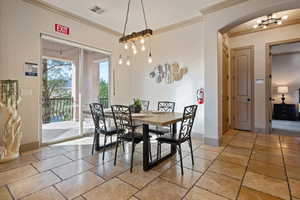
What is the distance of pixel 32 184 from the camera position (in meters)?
1.94

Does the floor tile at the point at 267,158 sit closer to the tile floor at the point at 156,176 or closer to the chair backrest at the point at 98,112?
the tile floor at the point at 156,176

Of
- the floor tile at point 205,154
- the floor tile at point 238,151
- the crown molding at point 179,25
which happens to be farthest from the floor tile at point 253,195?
the crown molding at point 179,25

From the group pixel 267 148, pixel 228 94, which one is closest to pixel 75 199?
pixel 267 148

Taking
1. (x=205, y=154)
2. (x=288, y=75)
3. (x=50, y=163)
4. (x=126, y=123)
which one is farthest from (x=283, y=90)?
(x=50, y=163)

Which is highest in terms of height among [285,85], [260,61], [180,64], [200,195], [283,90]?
[260,61]

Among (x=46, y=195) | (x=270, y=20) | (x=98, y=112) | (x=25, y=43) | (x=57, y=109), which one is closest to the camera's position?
(x=46, y=195)

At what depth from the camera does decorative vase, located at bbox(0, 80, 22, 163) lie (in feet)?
8.50

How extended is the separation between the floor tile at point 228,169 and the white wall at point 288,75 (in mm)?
6157

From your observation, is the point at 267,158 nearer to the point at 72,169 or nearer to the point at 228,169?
the point at 228,169

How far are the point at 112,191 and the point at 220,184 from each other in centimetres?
134

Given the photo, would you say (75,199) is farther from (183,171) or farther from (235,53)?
(235,53)

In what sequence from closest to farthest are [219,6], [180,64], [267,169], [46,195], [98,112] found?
1. [46,195]
2. [267,169]
3. [98,112]
4. [219,6]
5. [180,64]

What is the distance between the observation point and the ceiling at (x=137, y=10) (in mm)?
3160

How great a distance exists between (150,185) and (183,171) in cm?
60
